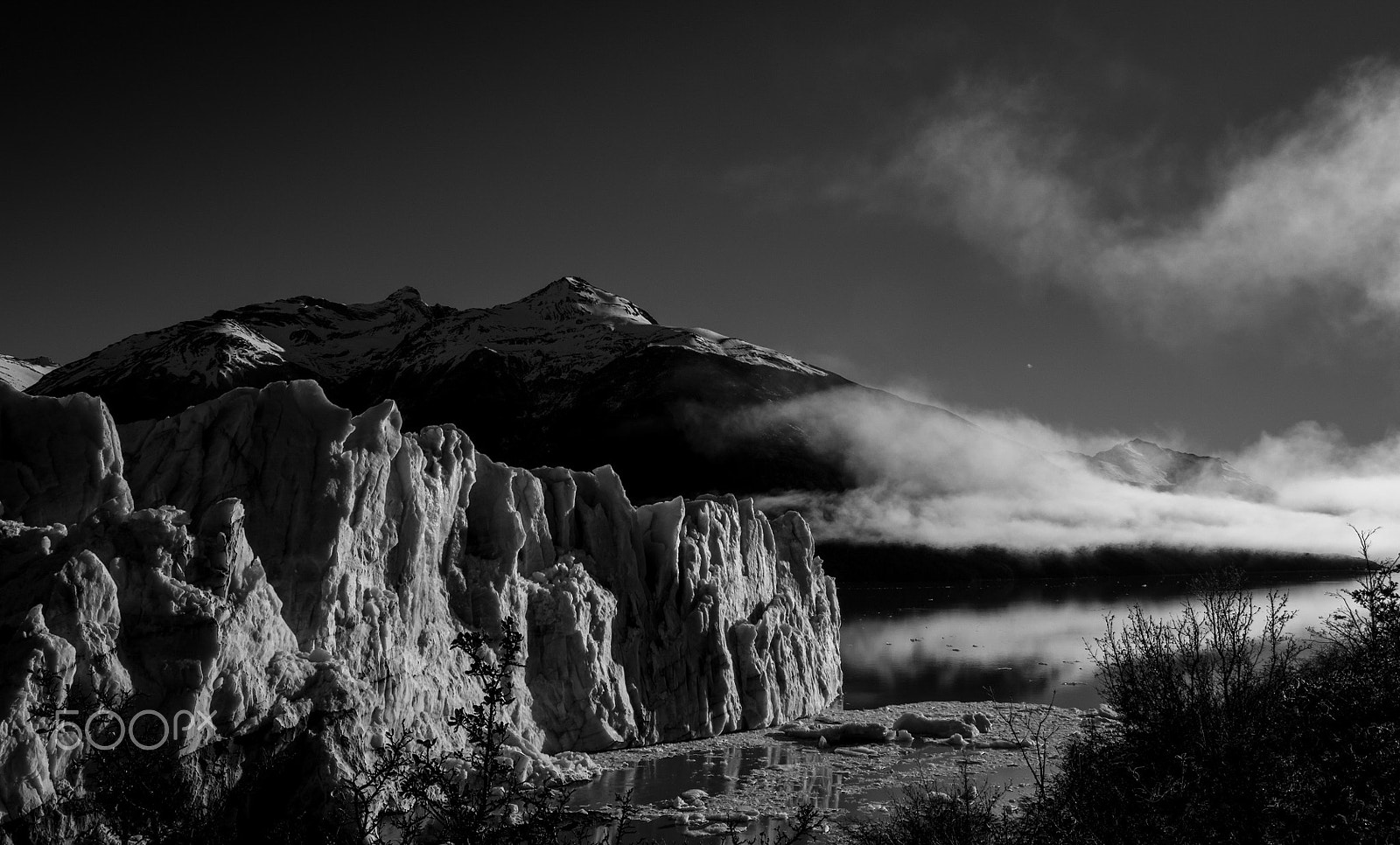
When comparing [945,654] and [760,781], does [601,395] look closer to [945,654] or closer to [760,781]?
[945,654]

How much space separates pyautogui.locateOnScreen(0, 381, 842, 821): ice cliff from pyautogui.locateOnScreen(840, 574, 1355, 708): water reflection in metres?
13.5

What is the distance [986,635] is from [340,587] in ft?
210

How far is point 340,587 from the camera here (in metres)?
20.9

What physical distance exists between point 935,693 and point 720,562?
17890 millimetres

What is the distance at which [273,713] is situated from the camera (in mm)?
16891

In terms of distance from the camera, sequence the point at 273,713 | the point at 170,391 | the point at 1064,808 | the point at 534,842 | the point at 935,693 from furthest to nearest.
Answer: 1. the point at 170,391
2. the point at 935,693
3. the point at 273,713
4. the point at 1064,808
5. the point at 534,842

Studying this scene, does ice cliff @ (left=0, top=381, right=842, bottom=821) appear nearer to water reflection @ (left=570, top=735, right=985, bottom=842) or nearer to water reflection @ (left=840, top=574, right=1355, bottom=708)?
water reflection @ (left=570, top=735, right=985, bottom=842)

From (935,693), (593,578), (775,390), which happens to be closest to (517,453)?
(775,390)

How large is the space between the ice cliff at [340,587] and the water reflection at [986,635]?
13522mm

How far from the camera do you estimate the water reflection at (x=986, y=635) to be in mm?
46906

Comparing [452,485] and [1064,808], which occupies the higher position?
[452,485]

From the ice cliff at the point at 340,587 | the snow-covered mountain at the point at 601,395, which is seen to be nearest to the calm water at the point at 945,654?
the ice cliff at the point at 340,587

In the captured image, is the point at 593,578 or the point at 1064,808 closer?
the point at 1064,808

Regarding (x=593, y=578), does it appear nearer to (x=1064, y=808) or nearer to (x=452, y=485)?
(x=452, y=485)
